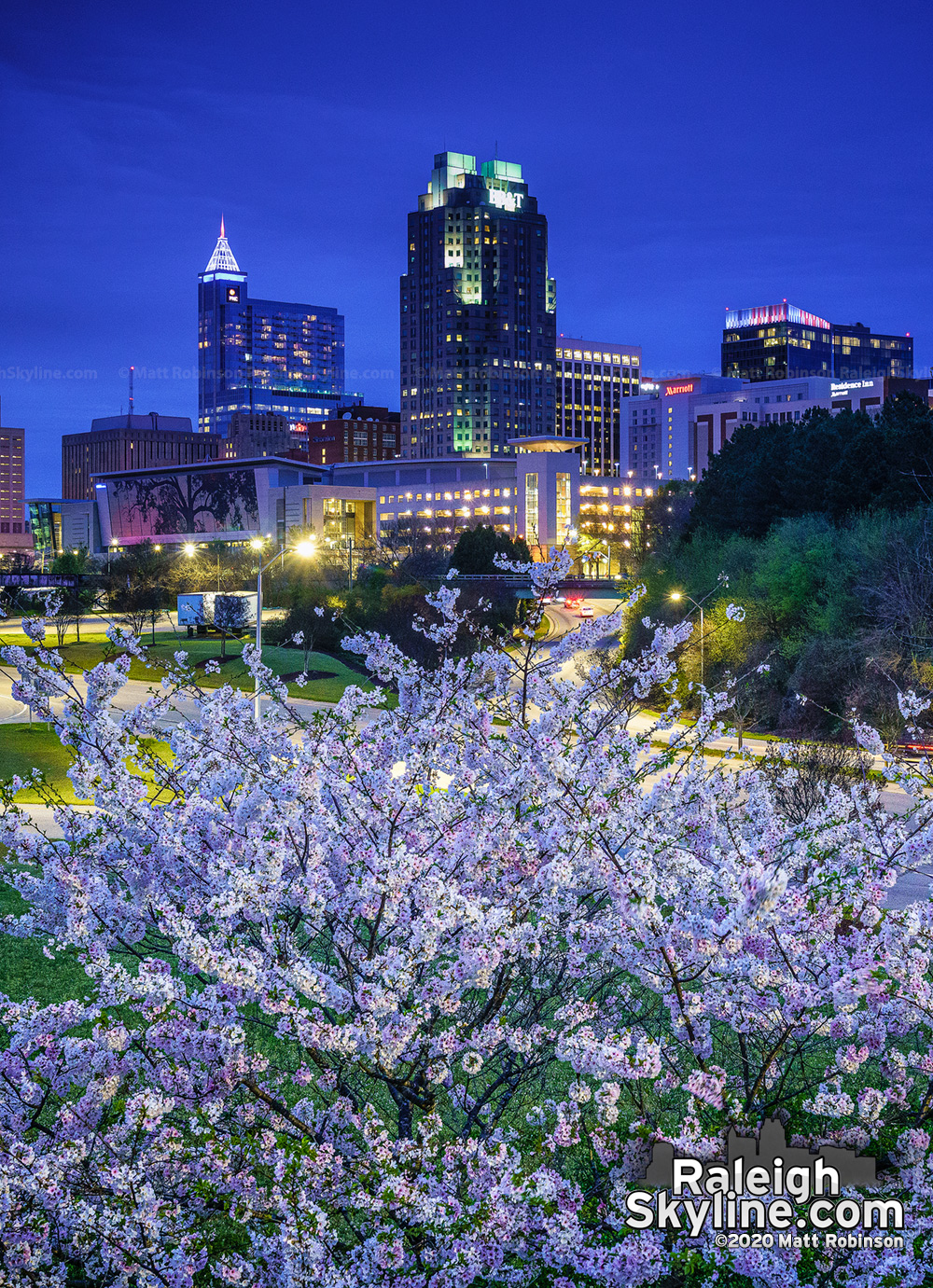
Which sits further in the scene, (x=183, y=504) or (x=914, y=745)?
(x=183, y=504)

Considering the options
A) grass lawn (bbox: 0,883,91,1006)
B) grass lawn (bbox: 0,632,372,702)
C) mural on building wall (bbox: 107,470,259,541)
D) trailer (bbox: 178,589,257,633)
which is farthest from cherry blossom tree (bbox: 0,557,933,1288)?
mural on building wall (bbox: 107,470,259,541)

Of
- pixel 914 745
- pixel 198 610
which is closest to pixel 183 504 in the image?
pixel 198 610

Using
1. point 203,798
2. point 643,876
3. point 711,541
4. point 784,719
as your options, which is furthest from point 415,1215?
point 711,541

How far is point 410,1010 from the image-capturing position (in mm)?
5449

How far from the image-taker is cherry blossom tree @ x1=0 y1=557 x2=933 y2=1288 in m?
5.09

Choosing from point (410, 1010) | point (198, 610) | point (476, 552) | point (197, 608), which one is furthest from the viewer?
point (476, 552)

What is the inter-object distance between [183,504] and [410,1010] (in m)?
173

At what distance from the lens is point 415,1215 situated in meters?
4.98

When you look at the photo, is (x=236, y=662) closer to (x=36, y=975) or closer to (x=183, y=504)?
(x=36, y=975)

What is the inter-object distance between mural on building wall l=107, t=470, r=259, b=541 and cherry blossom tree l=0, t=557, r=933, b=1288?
518 ft

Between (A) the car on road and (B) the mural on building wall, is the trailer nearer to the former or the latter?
(A) the car on road

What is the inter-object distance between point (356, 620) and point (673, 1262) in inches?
2121

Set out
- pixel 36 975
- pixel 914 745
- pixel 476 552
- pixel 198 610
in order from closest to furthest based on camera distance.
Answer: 1. pixel 36 975
2. pixel 914 745
3. pixel 198 610
4. pixel 476 552

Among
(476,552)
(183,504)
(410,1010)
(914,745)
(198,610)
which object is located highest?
(183,504)
